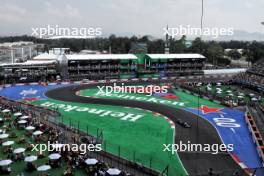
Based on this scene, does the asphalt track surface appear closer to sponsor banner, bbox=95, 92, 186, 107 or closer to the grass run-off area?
the grass run-off area

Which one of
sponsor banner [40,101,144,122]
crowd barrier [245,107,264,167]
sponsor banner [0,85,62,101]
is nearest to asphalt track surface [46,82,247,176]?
sponsor banner [0,85,62,101]

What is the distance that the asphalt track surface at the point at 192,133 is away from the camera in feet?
76.5

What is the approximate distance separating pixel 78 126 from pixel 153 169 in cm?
1196

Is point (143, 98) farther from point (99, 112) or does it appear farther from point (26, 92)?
point (26, 92)

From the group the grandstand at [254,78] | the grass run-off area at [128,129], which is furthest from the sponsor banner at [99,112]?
the grandstand at [254,78]

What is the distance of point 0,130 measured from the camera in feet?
97.7

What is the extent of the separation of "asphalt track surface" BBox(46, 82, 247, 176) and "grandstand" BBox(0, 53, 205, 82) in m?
15.0

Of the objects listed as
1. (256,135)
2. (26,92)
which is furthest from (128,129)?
(26,92)

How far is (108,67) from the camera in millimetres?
72938

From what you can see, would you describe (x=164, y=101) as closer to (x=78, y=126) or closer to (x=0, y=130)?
(x=78, y=126)

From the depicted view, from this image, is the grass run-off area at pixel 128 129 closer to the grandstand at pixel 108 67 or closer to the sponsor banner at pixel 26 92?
the sponsor banner at pixel 26 92

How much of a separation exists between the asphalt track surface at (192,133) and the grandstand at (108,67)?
15018 millimetres

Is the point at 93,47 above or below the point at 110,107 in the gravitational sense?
above

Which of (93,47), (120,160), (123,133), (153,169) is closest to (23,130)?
(123,133)
